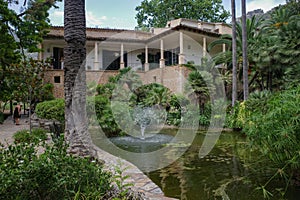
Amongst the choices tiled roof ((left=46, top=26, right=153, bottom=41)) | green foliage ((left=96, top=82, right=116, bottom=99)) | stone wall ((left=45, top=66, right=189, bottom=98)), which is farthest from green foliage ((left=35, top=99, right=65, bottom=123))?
tiled roof ((left=46, top=26, right=153, bottom=41))

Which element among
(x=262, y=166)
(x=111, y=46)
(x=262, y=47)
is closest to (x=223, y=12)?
(x=111, y=46)

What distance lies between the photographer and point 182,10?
36656 millimetres

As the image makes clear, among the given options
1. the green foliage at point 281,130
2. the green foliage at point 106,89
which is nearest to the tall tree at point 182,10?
the green foliage at point 106,89

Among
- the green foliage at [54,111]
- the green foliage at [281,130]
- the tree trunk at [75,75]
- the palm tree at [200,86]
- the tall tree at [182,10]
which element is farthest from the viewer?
the tall tree at [182,10]

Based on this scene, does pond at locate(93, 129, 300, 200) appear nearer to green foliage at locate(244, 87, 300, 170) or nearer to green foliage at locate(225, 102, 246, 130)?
green foliage at locate(244, 87, 300, 170)

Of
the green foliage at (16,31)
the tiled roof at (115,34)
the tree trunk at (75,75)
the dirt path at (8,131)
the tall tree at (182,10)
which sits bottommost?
the dirt path at (8,131)

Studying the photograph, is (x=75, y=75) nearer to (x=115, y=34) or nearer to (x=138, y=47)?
(x=138, y=47)

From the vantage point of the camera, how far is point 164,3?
3653 cm

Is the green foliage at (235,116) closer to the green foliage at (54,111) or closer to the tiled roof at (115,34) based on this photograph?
the green foliage at (54,111)

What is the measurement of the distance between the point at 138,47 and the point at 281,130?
22.3 metres

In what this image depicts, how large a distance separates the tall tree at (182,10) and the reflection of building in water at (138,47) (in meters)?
9.13

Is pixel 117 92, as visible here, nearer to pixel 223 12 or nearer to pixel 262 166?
pixel 262 166

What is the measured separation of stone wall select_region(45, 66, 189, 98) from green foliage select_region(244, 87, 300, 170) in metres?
14.9

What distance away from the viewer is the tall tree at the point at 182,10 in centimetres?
3622
